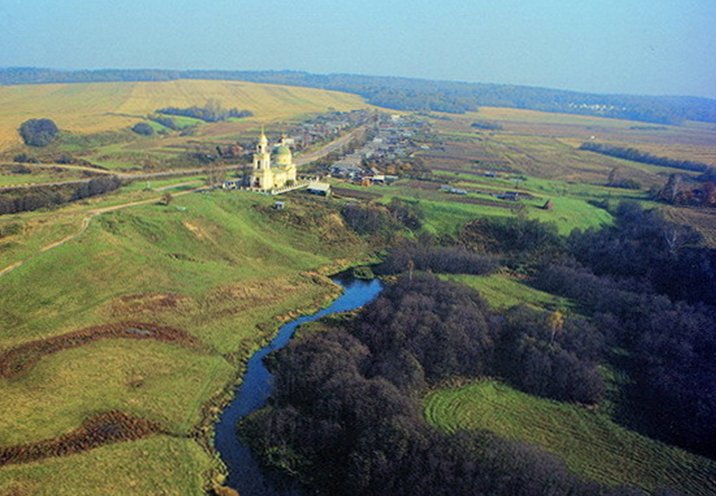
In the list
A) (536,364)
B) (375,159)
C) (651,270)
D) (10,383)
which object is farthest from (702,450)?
(375,159)

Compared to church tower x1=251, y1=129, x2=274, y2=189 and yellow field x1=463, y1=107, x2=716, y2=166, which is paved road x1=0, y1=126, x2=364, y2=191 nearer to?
church tower x1=251, y1=129, x2=274, y2=189

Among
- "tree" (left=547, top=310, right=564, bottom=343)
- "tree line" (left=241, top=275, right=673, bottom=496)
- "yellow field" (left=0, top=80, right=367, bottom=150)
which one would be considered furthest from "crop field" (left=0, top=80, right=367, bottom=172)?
"tree" (left=547, top=310, right=564, bottom=343)

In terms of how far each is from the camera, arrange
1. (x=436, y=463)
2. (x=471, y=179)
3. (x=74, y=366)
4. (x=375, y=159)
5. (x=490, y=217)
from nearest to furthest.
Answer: (x=436, y=463) → (x=74, y=366) → (x=490, y=217) → (x=471, y=179) → (x=375, y=159)

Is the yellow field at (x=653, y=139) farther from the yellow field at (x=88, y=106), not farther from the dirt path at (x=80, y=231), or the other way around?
the dirt path at (x=80, y=231)

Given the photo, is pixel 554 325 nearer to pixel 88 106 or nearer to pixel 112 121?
pixel 112 121

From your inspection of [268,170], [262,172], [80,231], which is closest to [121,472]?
[80,231]

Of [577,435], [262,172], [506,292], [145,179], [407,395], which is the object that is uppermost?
[262,172]

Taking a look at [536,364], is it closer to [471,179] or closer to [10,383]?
[10,383]
